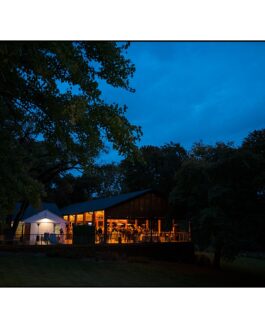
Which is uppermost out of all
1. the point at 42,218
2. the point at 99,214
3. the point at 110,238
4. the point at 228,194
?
the point at 228,194

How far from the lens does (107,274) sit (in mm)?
13906

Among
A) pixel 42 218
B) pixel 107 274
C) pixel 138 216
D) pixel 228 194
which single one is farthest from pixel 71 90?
pixel 138 216

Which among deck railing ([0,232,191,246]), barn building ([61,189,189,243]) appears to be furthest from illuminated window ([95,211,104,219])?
deck railing ([0,232,191,246])

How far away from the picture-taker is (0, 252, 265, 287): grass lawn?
12120 mm

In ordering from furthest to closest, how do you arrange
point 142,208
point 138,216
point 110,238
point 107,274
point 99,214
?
point 99,214, point 142,208, point 138,216, point 110,238, point 107,274

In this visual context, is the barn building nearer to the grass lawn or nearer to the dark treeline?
the dark treeline

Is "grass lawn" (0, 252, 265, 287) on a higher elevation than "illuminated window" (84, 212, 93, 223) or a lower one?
lower

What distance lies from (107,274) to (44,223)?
33.8ft

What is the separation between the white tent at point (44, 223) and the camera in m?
22.5

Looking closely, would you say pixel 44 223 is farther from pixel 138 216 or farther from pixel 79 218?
pixel 79 218

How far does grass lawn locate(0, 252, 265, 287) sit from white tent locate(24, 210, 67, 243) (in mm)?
4450

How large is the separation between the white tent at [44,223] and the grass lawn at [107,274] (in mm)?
4450

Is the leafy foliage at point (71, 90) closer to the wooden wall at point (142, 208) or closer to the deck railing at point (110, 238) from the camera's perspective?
the deck railing at point (110, 238)
